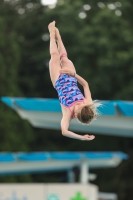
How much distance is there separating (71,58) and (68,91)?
2020cm

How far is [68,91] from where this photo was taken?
9.84m

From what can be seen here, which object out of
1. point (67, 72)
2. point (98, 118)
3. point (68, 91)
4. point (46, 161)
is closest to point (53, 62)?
point (67, 72)

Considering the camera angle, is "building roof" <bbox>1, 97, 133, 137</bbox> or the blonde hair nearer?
the blonde hair

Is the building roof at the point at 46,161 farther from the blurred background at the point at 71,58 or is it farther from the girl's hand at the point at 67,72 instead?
the girl's hand at the point at 67,72

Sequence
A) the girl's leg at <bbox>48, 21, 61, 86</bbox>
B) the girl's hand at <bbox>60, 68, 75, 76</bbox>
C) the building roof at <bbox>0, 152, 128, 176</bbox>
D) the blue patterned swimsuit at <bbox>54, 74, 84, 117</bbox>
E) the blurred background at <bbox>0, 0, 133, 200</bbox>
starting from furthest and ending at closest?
the blurred background at <bbox>0, 0, 133, 200</bbox> → the building roof at <bbox>0, 152, 128, 176</bbox> → the girl's leg at <bbox>48, 21, 61, 86</bbox> → the girl's hand at <bbox>60, 68, 75, 76</bbox> → the blue patterned swimsuit at <bbox>54, 74, 84, 117</bbox>

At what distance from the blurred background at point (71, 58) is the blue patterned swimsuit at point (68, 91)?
59.1 feet

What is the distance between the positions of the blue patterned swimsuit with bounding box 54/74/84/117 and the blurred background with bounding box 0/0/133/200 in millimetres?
18001

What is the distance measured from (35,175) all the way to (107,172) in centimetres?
356

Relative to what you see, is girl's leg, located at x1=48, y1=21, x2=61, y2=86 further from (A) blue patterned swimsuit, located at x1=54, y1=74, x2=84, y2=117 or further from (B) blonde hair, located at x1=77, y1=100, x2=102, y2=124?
(B) blonde hair, located at x1=77, y1=100, x2=102, y2=124

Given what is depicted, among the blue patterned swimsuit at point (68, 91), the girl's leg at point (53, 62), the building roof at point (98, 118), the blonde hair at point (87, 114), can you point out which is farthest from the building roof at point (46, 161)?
the blonde hair at point (87, 114)

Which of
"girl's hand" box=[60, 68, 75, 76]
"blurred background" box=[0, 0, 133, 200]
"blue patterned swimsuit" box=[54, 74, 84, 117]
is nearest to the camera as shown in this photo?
"blue patterned swimsuit" box=[54, 74, 84, 117]

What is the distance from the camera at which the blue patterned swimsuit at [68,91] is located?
384 inches

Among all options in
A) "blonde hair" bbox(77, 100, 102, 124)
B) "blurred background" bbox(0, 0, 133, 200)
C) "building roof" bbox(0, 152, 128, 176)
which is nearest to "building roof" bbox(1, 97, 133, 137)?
"building roof" bbox(0, 152, 128, 176)

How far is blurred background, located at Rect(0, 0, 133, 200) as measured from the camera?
29016 millimetres
